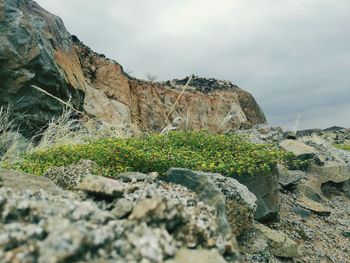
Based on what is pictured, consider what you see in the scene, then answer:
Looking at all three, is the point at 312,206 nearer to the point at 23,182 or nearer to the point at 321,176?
the point at 321,176

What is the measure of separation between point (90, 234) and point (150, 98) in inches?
542

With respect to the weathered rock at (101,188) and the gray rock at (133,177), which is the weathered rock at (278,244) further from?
the weathered rock at (101,188)

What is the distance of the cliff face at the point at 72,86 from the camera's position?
31.5ft

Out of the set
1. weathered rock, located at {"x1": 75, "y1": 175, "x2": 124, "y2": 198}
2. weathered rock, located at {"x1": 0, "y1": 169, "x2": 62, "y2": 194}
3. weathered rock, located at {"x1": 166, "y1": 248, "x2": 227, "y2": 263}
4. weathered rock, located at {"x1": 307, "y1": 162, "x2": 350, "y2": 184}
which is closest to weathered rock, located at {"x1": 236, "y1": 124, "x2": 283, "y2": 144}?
weathered rock, located at {"x1": 307, "y1": 162, "x2": 350, "y2": 184}

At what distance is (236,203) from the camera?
604 cm

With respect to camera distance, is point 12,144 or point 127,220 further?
point 12,144

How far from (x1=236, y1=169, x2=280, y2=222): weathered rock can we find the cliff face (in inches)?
131

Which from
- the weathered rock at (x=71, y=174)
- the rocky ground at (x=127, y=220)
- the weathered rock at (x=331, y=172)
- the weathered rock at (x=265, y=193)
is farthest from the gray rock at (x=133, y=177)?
the weathered rock at (x=331, y=172)

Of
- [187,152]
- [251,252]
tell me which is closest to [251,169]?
[187,152]

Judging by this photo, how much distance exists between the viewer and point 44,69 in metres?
9.88

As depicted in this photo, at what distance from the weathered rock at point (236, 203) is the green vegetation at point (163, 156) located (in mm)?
934

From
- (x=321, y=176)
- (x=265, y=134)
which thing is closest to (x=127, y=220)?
(x=321, y=176)

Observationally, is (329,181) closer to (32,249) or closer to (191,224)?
(191,224)

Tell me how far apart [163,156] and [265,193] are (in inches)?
78.1
